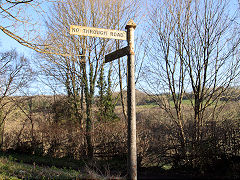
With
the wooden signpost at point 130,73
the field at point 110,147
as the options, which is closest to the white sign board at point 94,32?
the wooden signpost at point 130,73

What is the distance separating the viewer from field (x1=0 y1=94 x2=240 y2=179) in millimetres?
6418

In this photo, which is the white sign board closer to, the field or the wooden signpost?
the wooden signpost

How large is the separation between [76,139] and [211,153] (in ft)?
23.3

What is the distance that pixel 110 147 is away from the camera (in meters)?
10.6

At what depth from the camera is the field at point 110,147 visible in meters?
6.42

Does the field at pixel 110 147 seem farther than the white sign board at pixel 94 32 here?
Yes

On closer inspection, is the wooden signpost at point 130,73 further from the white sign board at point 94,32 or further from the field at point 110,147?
the field at point 110,147

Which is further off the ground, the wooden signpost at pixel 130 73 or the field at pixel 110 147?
the wooden signpost at pixel 130 73

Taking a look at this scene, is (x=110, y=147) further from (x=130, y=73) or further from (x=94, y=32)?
(x=94, y=32)

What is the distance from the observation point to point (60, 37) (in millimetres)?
11773

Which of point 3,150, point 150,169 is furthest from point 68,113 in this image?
point 150,169

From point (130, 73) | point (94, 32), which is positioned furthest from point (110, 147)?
point (94, 32)

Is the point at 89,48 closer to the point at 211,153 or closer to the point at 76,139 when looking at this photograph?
the point at 76,139

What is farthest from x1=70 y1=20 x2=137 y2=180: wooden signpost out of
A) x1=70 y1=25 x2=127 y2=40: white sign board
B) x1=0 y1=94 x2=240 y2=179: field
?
x1=0 y1=94 x2=240 y2=179: field
